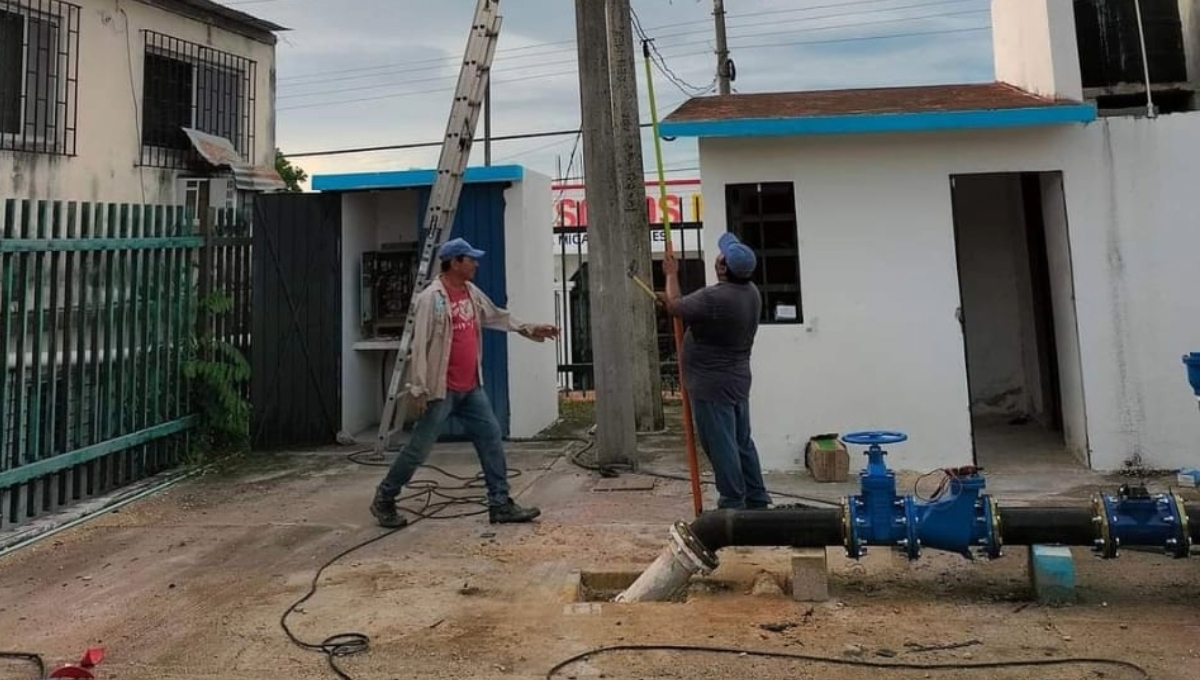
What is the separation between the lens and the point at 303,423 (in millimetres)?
8562

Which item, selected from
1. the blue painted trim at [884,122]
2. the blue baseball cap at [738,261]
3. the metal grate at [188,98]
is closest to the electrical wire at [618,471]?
the blue baseball cap at [738,261]

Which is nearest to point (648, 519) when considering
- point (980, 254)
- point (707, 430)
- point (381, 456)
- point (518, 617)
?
point (707, 430)

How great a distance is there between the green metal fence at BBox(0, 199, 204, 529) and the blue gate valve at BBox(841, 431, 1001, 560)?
5343 millimetres

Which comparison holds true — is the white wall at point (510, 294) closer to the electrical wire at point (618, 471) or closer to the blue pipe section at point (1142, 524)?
the electrical wire at point (618, 471)

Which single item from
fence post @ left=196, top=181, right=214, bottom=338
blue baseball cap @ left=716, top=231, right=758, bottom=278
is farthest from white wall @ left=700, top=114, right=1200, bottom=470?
fence post @ left=196, top=181, right=214, bottom=338

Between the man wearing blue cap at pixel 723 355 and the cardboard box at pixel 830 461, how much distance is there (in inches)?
70.2

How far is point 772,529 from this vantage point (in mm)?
3957

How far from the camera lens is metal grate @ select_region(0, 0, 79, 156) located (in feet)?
28.9

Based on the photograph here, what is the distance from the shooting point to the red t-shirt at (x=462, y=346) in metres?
5.47

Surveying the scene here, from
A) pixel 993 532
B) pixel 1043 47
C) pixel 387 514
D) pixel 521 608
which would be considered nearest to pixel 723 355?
pixel 993 532

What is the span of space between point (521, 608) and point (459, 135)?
4537 millimetres

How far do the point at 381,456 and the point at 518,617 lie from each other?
4372 mm

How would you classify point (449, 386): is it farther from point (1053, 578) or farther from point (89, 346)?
point (1053, 578)

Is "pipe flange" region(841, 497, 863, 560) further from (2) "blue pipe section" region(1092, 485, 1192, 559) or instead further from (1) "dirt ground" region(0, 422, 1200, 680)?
(2) "blue pipe section" region(1092, 485, 1192, 559)
